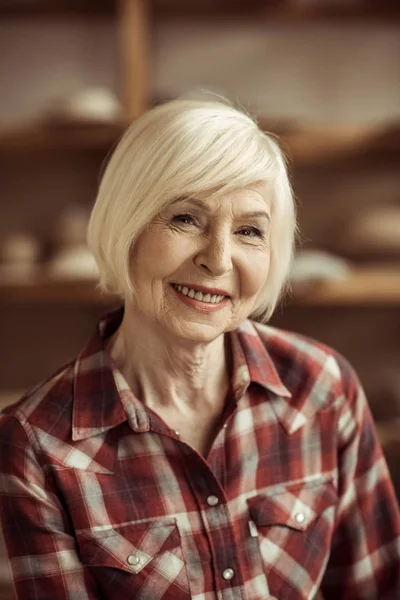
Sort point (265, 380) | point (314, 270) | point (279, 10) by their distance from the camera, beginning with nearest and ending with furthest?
point (265, 380) < point (314, 270) < point (279, 10)

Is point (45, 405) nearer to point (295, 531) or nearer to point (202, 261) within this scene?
point (202, 261)

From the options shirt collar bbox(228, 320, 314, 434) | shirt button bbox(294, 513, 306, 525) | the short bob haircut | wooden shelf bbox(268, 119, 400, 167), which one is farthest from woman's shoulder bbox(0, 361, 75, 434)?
wooden shelf bbox(268, 119, 400, 167)

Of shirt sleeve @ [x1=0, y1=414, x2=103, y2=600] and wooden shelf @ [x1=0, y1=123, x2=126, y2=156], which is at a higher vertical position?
wooden shelf @ [x1=0, y1=123, x2=126, y2=156]

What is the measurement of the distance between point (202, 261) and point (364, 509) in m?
0.58

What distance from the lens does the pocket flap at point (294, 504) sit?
→ 3.67 ft

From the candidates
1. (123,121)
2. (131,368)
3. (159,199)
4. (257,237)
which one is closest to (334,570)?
(131,368)

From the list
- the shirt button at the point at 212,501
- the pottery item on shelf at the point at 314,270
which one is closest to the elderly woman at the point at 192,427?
the shirt button at the point at 212,501

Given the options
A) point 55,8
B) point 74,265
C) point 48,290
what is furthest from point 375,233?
point 55,8

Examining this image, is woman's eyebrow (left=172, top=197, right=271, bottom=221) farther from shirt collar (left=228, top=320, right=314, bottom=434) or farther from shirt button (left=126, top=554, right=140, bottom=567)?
shirt button (left=126, top=554, right=140, bottom=567)

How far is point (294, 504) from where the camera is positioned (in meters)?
1.16

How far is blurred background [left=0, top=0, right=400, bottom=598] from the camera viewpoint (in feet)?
7.30

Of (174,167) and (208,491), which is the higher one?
(174,167)

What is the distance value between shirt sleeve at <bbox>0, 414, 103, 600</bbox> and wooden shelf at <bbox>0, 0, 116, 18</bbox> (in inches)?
72.4

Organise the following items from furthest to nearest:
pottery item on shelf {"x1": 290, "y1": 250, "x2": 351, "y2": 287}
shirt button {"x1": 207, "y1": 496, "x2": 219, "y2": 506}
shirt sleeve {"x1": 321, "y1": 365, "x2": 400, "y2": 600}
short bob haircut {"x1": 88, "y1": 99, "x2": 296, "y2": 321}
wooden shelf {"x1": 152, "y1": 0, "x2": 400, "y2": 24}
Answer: wooden shelf {"x1": 152, "y1": 0, "x2": 400, "y2": 24} → pottery item on shelf {"x1": 290, "y1": 250, "x2": 351, "y2": 287} → shirt sleeve {"x1": 321, "y1": 365, "x2": 400, "y2": 600} → shirt button {"x1": 207, "y1": 496, "x2": 219, "y2": 506} → short bob haircut {"x1": 88, "y1": 99, "x2": 296, "y2": 321}
